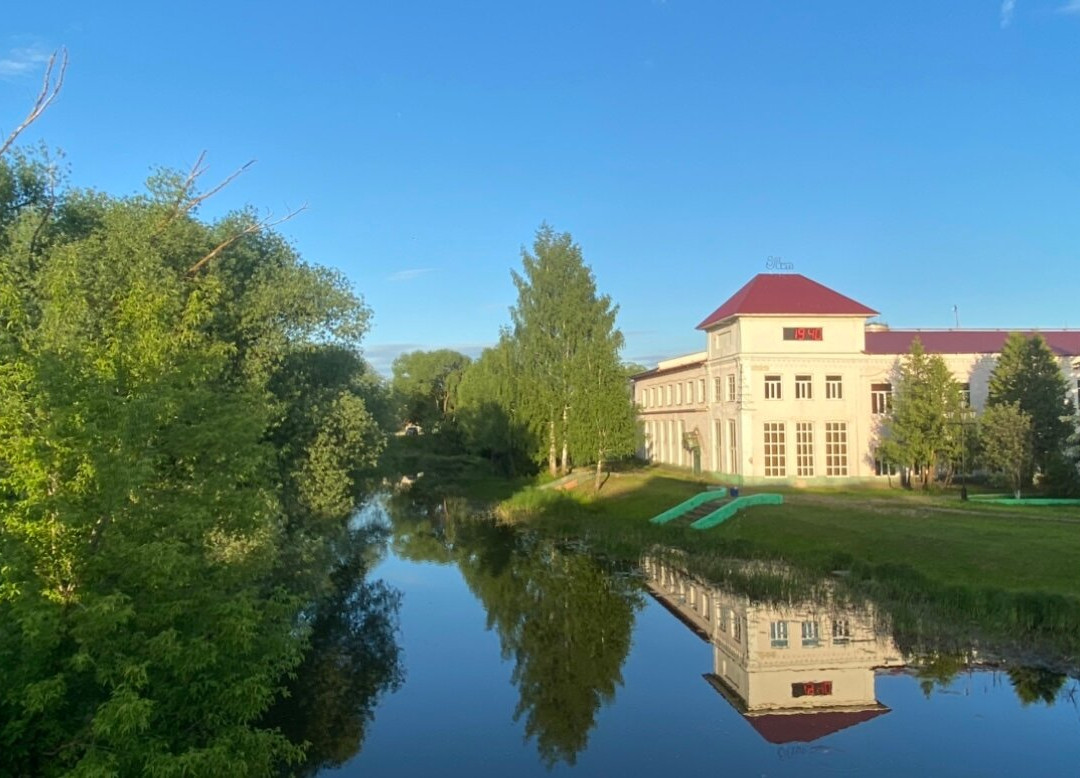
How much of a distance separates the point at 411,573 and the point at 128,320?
65.4 ft

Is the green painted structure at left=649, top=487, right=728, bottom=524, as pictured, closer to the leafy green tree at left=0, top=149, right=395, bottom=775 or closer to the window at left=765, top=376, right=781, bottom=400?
the window at left=765, top=376, right=781, bottom=400

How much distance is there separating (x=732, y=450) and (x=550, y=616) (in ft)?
71.5

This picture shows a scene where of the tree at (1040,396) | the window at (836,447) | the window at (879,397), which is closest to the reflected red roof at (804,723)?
the tree at (1040,396)

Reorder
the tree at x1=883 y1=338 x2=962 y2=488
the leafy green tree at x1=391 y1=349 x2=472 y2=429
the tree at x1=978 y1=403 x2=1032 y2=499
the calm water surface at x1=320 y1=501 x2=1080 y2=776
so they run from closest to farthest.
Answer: the calm water surface at x1=320 y1=501 x2=1080 y2=776 < the tree at x1=978 y1=403 x2=1032 y2=499 < the tree at x1=883 y1=338 x2=962 y2=488 < the leafy green tree at x1=391 y1=349 x2=472 y2=429

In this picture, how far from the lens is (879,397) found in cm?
4144

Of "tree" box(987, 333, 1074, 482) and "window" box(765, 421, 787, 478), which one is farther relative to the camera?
"window" box(765, 421, 787, 478)

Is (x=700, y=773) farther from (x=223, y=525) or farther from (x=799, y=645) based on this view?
(x=223, y=525)

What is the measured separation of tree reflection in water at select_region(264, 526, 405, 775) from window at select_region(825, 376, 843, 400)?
23.8m

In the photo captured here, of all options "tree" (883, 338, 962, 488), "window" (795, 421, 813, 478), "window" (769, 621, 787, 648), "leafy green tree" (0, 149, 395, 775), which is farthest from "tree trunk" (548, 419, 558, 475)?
"leafy green tree" (0, 149, 395, 775)

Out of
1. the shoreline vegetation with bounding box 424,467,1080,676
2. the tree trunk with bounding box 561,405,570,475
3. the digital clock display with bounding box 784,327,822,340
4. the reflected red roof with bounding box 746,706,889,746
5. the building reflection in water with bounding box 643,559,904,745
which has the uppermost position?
the digital clock display with bounding box 784,327,822,340

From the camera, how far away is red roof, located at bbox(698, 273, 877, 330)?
1601 inches

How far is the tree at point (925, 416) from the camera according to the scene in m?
36.1

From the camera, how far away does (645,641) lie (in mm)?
20359

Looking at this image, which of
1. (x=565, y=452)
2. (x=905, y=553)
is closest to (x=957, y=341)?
(x=565, y=452)
